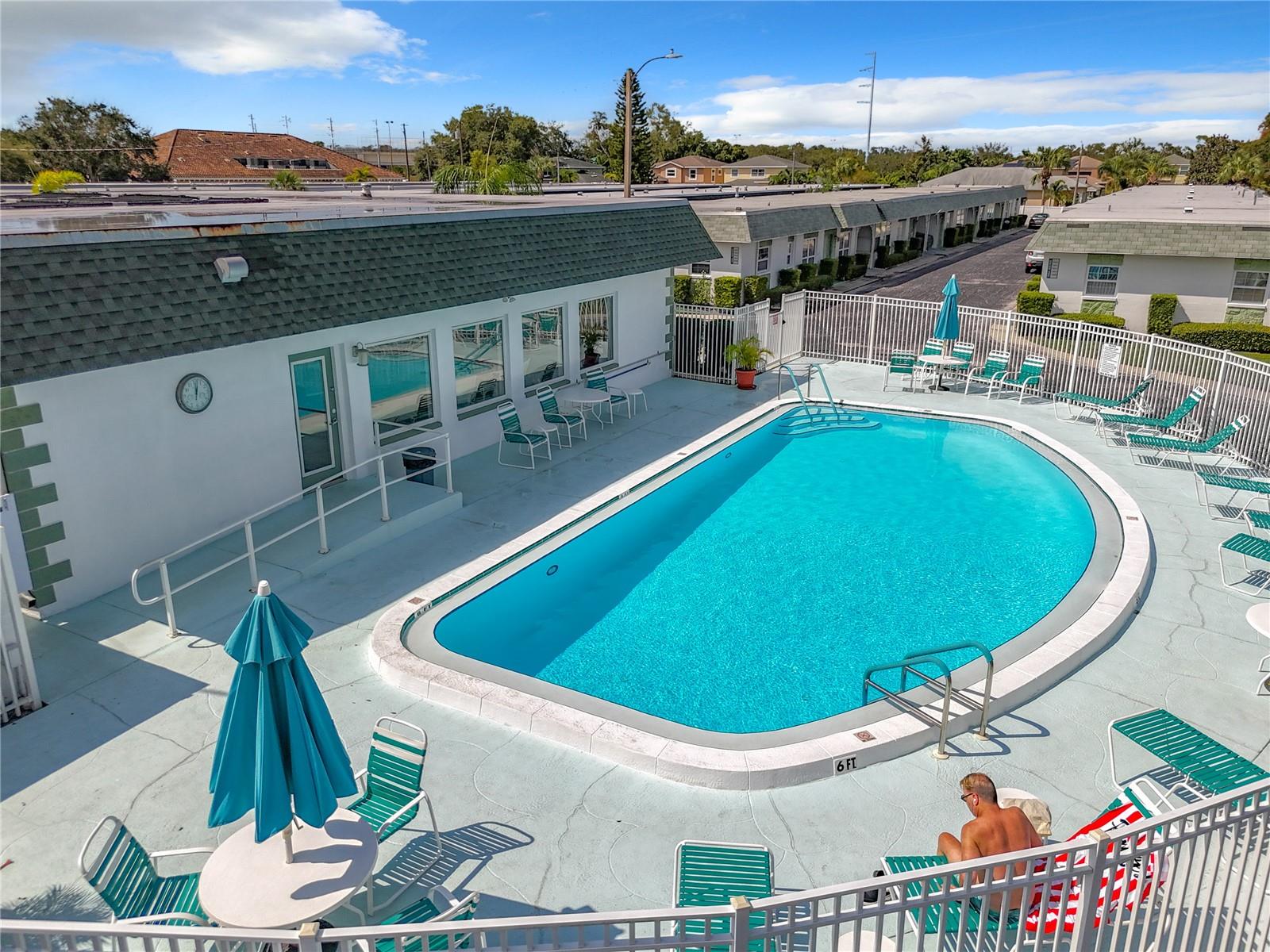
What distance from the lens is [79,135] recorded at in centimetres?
5453

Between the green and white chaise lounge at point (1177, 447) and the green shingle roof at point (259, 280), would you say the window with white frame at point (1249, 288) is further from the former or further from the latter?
the green shingle roof at point (259, 280)

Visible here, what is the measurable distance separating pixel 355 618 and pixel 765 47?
66529 millimetres

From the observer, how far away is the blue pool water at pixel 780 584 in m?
9.95

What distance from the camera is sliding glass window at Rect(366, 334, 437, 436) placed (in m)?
14.1

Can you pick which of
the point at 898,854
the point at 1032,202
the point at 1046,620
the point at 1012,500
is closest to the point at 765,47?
the point at 1032,202

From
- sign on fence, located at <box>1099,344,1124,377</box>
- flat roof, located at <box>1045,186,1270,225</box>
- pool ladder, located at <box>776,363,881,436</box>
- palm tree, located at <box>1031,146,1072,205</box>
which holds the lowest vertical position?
pool ladder, located at <box>776,363,881,436</box>

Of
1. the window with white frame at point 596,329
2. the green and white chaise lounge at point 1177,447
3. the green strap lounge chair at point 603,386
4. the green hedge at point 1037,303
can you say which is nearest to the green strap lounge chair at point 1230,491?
the green and white chaise lounge at point 1177,447

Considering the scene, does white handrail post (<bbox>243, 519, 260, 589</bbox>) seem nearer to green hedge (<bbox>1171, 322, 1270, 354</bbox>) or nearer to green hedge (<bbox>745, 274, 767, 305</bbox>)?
green hedge (<bbox>745, 274, 767, 305</bbox>)

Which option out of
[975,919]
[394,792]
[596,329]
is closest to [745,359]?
[596,329]

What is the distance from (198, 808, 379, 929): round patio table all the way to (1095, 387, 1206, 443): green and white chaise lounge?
16.2 metres

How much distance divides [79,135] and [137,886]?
63225 millimetres

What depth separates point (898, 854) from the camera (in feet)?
21.9

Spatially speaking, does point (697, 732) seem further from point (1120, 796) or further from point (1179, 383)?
point (1179, 383)

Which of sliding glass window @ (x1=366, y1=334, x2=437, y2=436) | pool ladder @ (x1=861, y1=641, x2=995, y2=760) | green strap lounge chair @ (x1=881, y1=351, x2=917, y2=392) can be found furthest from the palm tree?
pool ladder @ (x1=861, y1=641, x2=995, y2=760)
